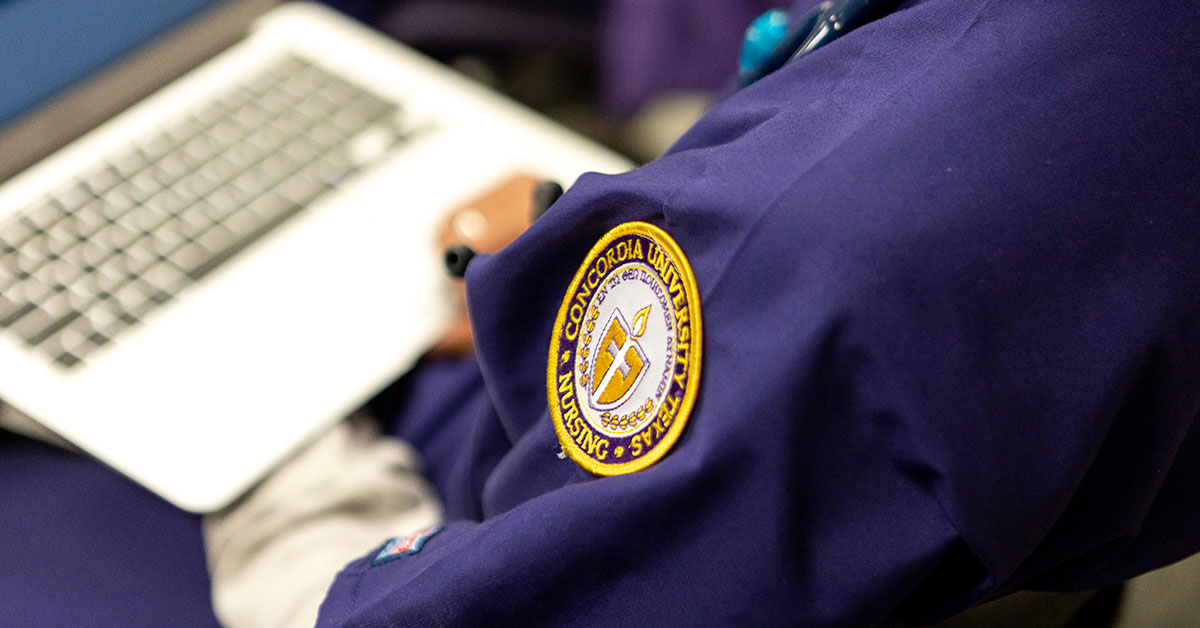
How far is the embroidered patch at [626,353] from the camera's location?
0.36m

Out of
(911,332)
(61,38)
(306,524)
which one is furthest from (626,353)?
(61,38)

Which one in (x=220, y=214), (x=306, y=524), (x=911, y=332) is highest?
(x=911, y=332)

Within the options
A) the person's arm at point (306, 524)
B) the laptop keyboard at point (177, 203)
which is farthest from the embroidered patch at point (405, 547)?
the laptop keyboard at point (177, 203)

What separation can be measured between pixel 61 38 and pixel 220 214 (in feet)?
0.53

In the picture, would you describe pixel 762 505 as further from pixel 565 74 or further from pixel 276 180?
pixel 565 74

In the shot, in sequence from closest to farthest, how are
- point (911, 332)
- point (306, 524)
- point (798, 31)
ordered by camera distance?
point (911, 332), point (798, 31), point (306, 524)

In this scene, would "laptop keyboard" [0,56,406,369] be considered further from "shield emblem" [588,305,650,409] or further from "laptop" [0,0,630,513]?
"shield emblem" [588,305,650,409]

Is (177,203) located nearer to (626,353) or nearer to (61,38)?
(61,38)

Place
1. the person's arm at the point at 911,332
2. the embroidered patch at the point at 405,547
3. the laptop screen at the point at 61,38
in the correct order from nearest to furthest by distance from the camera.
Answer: the person's arm at the point at 911,332, the embroidered patch at the point at 405,547, the laptop screen at the point at 61,38

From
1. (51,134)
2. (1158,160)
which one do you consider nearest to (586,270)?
(1158,160)

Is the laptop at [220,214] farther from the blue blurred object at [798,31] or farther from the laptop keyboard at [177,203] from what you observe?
the blue blurred object at [798,31]

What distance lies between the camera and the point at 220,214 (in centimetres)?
62

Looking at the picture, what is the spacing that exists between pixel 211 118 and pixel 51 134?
99 millimetres

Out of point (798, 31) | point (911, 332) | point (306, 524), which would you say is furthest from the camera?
point (306, 524)
